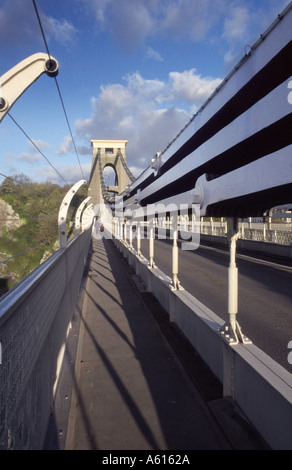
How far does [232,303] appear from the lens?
3820 mm

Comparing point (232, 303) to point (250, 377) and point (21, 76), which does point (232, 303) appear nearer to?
point (250, 377)

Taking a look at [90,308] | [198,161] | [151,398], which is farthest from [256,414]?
[90,308]

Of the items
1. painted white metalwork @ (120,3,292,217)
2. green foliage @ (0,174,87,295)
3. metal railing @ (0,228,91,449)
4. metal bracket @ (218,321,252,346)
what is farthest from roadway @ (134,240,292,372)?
green foliage @ (0,174,87,295)

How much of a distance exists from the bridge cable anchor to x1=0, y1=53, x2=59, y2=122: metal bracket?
7.52 feet

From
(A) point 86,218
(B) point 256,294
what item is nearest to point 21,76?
(B) point 256,294

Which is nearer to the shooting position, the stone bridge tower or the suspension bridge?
the suspension bridge

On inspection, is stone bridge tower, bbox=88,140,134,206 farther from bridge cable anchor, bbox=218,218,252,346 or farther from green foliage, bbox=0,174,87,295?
bridge cable anchor, bbox=218,218,252,346

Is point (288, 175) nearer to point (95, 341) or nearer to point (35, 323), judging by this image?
point (35, 323)

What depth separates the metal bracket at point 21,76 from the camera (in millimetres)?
2678

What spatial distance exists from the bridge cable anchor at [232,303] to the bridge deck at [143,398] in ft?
2.06

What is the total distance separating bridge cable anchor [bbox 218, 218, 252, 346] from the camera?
3.65 metres

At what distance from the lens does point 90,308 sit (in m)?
8.23

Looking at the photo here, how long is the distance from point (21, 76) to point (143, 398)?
3336mm
